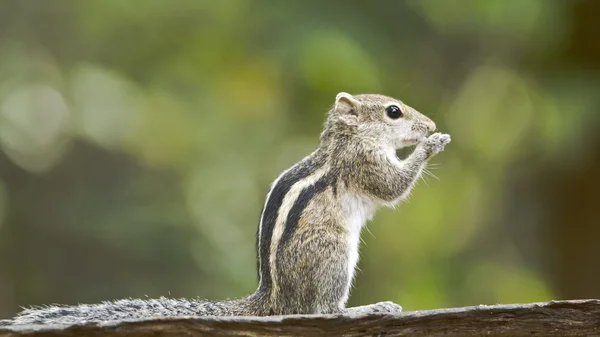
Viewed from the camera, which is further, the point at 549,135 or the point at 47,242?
the point at 47,242

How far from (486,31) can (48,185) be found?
5.95 m

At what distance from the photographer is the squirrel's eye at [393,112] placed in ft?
19.4

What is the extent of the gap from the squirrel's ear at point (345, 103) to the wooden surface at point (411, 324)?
1836 millimetres

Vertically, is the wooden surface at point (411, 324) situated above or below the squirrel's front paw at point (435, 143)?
below

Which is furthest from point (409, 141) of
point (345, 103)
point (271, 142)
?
point (271, 142)

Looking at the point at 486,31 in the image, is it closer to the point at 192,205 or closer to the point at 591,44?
the point at 591,44

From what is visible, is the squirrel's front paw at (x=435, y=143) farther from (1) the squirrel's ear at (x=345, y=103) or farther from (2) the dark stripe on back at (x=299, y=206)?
(2) the dark stripe on back at (x=299, y=206)

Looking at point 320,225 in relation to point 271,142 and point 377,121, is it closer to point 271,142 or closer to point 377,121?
point 377,121

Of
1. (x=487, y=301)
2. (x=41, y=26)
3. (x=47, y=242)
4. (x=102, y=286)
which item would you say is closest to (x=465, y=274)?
(x=487, y=301)

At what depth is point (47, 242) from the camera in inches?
510

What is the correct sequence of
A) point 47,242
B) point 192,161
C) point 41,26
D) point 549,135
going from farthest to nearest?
point 41,26, point 47,242, point 192,161, point 549,135

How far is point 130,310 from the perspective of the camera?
471cm

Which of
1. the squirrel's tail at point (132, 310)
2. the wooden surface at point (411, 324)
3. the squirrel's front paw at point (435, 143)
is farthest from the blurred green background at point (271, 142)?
the wooden surface at point (411, 324)

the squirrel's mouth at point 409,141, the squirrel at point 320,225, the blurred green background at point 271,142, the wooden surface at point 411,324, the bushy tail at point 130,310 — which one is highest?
the blurred green background at point 271,142
